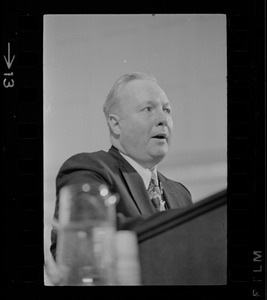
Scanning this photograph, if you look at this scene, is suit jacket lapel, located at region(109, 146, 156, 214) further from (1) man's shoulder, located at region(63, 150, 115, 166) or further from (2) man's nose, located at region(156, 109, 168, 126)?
(2) man's nose, located at region(156, 109, 168, 126)

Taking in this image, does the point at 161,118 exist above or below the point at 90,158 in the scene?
above

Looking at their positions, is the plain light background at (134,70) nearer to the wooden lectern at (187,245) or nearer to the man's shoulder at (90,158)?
the man's shoulder at (90,158)

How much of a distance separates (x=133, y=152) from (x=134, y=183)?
96 millimetres

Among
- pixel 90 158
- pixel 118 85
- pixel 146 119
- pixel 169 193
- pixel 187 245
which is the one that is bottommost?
pixel 187 245

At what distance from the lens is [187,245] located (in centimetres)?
185

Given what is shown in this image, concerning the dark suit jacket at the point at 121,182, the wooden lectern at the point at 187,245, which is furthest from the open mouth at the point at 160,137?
the wooden lectern at the point at 187,245

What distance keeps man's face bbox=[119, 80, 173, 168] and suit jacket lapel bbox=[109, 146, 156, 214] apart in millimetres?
40

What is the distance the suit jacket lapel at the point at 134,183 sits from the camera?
185cm

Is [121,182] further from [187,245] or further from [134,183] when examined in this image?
[187,245]
